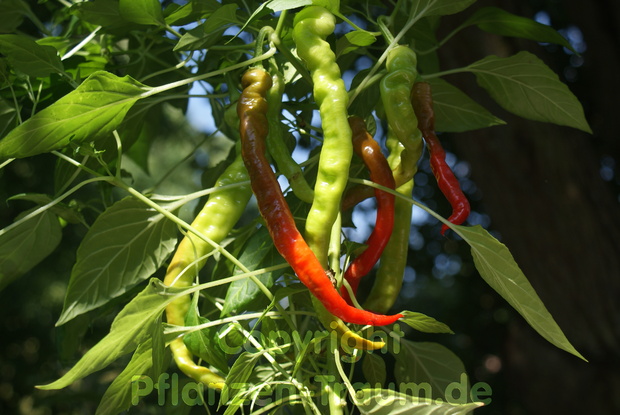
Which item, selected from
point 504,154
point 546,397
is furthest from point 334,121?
point 546,397

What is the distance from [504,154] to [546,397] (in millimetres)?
645

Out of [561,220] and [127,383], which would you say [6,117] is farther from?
[561,220]

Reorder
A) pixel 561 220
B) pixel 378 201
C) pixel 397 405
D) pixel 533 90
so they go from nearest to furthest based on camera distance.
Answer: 1. pixel 397 405
2. pixel 378 201
3. pixel 533 90
4. pixel 561 220

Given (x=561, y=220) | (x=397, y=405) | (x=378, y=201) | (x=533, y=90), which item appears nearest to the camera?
(x=397, y=405)

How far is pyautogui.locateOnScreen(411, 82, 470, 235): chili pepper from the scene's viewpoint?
0.48m

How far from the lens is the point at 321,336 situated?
437 mm

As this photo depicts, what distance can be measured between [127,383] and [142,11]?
1.05ft

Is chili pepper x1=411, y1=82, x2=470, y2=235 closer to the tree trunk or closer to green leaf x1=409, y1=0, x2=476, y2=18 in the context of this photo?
green leaf x1=409, y1=0, x2=476, y2=18

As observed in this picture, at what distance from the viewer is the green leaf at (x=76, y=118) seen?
17.9 inches

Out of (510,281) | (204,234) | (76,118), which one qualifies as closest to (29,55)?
(76,118)

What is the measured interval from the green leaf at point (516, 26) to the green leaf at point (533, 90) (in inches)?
1.3

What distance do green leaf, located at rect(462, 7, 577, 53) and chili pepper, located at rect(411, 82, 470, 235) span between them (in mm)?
193

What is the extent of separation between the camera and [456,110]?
2.08 feet

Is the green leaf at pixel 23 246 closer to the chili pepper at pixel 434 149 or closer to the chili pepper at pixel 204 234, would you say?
the chili pepper at pixel 204 234
